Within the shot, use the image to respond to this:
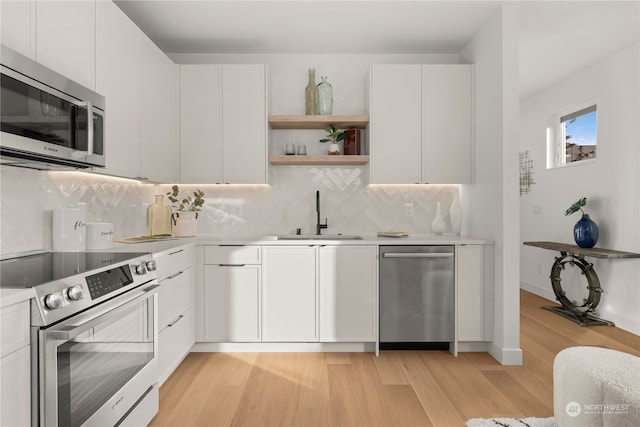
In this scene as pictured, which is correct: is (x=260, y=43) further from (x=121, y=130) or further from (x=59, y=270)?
(x=59, y=270)

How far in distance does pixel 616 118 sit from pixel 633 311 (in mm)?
1905

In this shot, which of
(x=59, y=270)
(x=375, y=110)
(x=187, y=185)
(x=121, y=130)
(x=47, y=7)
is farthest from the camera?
(x=187, y=185)

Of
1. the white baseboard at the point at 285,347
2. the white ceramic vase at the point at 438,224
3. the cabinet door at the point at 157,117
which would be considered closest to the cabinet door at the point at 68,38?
the cabinet door at the point at 157,117

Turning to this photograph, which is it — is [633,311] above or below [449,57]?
below

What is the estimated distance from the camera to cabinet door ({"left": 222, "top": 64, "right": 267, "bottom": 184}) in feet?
11.1

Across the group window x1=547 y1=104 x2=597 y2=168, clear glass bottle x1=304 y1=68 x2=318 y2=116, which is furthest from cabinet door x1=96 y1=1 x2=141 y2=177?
window x1=547 y1=104 x2=597 y2=168

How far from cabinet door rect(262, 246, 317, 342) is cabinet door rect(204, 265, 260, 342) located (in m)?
0.11

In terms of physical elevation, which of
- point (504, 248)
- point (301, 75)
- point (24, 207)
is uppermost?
point (301, 75)

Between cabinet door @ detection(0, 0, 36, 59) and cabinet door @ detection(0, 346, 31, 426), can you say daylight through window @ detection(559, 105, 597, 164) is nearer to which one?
cabinet door @ detection(0, 0, 36, 59)

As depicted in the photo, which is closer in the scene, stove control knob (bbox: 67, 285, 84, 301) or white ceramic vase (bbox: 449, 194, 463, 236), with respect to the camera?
stove control knob (bbox: 67, 285, 84, 301)

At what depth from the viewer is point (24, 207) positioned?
2.05 meters

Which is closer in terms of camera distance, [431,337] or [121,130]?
[121,130]

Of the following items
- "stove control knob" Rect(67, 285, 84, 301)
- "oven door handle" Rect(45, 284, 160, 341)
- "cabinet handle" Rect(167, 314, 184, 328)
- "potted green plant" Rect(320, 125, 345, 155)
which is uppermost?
"potted green plant" Rect(320, 125, 345, 155)

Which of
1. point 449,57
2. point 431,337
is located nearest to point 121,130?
point 431,337
